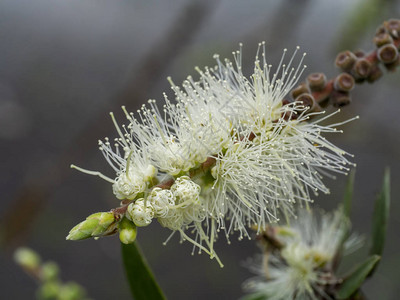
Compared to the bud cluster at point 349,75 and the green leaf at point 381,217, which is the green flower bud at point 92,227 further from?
the green leaf at point 381,217

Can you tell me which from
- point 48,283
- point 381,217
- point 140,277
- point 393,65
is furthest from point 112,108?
point 393,65

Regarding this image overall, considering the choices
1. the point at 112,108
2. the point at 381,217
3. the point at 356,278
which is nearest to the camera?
the point at 356,278

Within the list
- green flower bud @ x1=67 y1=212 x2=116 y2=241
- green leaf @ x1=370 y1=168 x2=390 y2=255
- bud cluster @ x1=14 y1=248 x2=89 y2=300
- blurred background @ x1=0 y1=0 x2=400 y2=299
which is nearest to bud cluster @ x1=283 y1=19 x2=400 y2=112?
green leaf @ x1=370 y1=168 x2=390 y2=255

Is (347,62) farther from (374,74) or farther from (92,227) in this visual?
(92,227)

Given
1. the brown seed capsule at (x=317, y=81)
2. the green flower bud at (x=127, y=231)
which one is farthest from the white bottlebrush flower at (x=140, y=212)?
the brown seed capsule at (x=317, y=81)

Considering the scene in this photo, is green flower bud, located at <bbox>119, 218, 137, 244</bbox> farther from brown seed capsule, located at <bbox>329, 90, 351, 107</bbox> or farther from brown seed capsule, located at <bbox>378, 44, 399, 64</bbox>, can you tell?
brown seed capsule, located at <bbox>378, 44, 399, 64</bbox>

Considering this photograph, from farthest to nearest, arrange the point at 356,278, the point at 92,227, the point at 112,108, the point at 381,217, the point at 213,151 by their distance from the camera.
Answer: the point at 112,108 < the point at 381,217 < the point at 356,278 < the point at 213,151 < the point at 92,227

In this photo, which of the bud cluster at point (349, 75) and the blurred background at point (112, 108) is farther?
the blurred background at point (112, 108)
